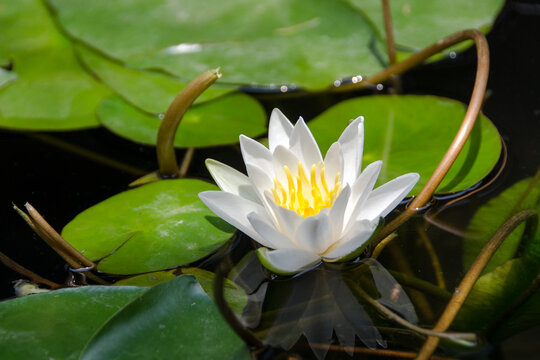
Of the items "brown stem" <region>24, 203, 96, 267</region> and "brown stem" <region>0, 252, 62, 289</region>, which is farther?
"brown stem" <region>0, 252, 62, 289</region>

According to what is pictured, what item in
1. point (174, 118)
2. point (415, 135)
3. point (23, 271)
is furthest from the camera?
point (415, 135)

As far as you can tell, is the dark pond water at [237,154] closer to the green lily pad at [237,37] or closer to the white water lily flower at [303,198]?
the green lily pad at [237,37]

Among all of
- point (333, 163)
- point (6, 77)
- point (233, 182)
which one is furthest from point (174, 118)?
point (6, 77)

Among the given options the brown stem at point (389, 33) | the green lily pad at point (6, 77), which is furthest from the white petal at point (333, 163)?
the green lily pad at point (6, 77)

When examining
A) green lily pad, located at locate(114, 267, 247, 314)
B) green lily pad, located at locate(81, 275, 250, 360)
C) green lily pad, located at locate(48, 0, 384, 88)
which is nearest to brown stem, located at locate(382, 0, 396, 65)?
green lily pad, located at locate(48, 0, 384, 88)

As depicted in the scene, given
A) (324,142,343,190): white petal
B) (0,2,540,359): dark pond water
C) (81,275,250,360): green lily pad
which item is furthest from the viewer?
(0,2,540,359): dark pond water

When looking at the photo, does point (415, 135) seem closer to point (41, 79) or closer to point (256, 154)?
point (256, 154)

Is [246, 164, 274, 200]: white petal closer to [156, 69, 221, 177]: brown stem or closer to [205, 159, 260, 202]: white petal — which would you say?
[205, 159, 260, 202]: white petal

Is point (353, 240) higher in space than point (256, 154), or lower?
lower
